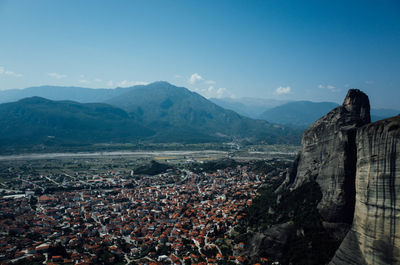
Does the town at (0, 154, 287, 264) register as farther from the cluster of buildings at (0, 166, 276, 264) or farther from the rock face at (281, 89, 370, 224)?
the rock face at (281, 89, 370, 224)

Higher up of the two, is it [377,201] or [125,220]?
[377,201]

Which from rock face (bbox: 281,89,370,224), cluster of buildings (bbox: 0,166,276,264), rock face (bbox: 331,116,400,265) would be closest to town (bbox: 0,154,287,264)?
cluster of buildings (bbox: 0,166,276,264)

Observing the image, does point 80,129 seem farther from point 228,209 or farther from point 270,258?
point 270,258

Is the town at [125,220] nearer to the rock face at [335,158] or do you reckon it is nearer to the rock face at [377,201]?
the rock face at [335,158]

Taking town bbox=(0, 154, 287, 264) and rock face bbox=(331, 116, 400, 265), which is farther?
town bbox=(0, 154, 287, 264)

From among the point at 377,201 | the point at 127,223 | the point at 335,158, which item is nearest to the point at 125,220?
the point at 127,223

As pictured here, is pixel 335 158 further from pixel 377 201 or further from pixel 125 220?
pixel 125 220

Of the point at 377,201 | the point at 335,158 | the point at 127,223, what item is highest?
the point at 335,158

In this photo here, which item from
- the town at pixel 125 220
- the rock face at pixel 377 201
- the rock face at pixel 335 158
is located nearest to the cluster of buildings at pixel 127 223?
the town at pixel 125 220
